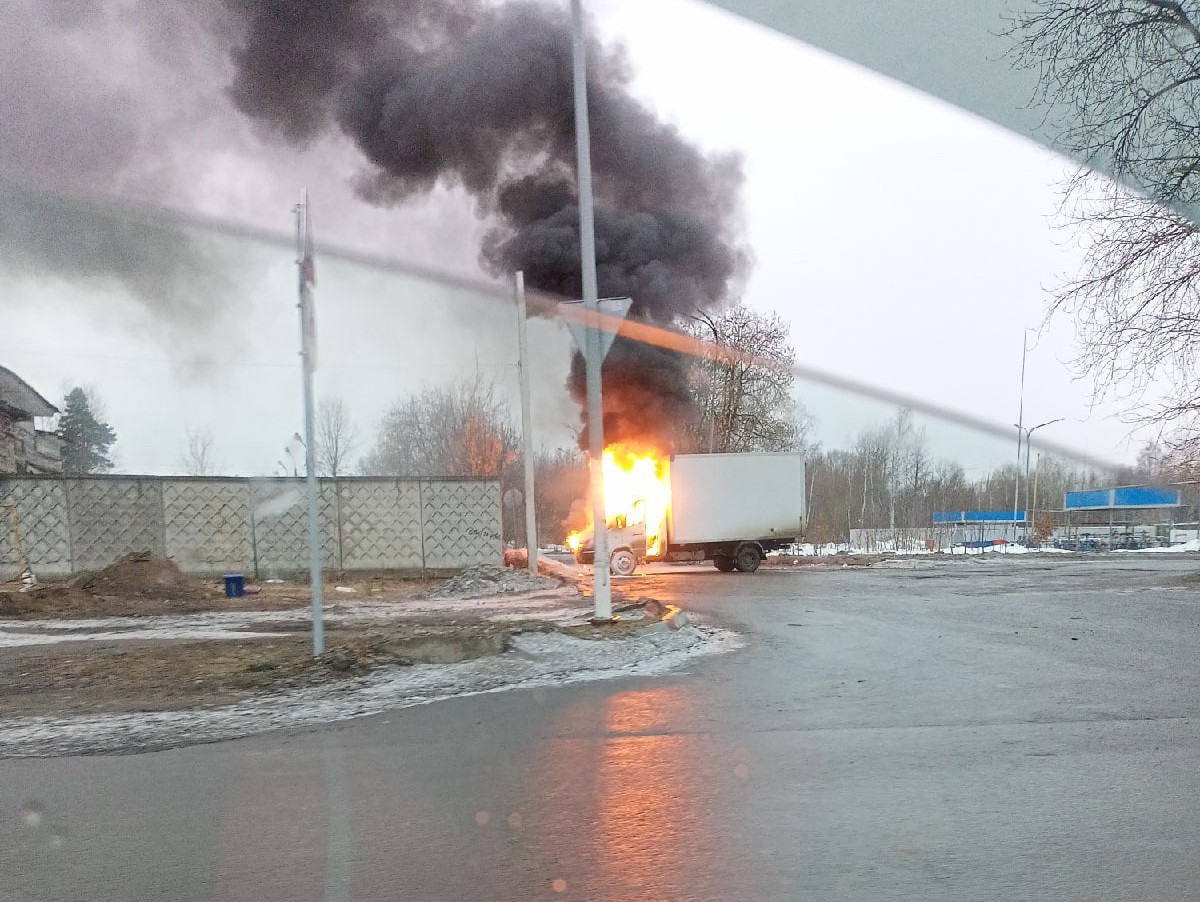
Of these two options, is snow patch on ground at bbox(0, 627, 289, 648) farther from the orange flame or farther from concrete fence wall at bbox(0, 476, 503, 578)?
the orange flame

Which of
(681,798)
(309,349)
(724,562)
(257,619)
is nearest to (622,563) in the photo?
(724,562)

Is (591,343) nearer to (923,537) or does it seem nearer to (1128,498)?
(923,537)

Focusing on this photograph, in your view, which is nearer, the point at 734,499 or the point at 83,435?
the point at 734,499

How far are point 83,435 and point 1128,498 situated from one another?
2329 inches

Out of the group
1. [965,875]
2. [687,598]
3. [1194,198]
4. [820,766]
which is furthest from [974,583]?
[965,875]

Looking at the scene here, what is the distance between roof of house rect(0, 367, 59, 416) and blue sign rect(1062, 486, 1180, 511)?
51571 mm

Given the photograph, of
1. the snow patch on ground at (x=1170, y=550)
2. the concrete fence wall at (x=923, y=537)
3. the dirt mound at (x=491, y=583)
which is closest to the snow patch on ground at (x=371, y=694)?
the dirt mound at (x=491, y=583)

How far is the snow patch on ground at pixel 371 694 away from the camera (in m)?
5.91

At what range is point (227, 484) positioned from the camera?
19078 millimetres

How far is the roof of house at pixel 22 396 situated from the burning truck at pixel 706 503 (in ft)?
84.2

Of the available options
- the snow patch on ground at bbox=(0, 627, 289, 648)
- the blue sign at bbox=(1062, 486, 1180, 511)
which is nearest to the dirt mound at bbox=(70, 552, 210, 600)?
the snow patch on ground at bbox=(0, 627, 289, 648)

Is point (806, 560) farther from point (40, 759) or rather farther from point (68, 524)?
point (40, 759)

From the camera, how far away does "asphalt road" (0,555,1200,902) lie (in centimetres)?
344

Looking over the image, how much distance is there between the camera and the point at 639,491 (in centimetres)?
2284
